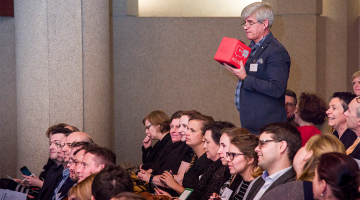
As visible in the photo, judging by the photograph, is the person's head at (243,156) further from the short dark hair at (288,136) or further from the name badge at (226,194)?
the short dark hair at (288,136)

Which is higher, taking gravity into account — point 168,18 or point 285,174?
point 168,18

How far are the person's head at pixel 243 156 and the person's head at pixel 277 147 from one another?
0.25 meters

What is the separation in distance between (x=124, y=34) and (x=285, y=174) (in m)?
4.41

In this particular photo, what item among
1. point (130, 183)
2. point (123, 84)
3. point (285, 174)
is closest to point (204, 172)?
point (285, 174)

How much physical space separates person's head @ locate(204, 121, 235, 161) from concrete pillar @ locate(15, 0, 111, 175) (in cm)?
222

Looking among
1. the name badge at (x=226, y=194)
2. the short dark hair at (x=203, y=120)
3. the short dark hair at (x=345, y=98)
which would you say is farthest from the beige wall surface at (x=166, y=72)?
the name badge at (x=226, y=194)

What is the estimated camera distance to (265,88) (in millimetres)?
2895

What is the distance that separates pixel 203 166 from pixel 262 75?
0.93m

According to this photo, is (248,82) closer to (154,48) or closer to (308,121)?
(308,121)

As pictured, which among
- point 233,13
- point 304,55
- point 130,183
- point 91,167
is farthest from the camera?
point 233,13

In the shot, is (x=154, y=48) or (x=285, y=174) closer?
(x=285, y=174)

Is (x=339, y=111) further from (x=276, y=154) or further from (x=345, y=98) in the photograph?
(x=276, y=154)

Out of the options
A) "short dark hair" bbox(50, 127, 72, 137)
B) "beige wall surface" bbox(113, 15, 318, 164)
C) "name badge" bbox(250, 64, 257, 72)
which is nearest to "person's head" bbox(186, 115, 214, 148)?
"name badge" bbox(250, 64, 257, 72)

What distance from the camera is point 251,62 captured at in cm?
309
